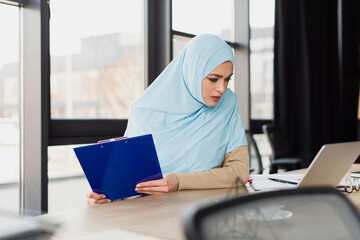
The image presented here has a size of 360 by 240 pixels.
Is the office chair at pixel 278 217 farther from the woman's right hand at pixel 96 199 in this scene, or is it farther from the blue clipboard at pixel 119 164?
the woman's right hand at pixel 96 199

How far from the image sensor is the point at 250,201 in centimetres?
56

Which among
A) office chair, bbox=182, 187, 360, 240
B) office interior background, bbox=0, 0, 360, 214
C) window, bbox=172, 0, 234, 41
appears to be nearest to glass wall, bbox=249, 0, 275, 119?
office interior background, bbox=0, 0, 360, 214

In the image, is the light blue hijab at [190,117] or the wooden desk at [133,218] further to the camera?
the light blue hijab at [190,117]

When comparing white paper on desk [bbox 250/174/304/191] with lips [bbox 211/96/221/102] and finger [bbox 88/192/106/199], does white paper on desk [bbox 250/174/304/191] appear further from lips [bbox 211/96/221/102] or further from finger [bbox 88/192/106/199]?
finger [bbox 88/192/106/199]

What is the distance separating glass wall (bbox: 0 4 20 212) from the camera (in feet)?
7.75

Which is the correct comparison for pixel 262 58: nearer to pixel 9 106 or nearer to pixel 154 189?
pixel 9 106

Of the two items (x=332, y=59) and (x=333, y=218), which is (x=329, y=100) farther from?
(x=333, y=218)

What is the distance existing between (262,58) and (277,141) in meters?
1.11

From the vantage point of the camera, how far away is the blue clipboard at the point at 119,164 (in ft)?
4.29

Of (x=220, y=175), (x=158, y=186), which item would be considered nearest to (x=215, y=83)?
(x=220, y=175)

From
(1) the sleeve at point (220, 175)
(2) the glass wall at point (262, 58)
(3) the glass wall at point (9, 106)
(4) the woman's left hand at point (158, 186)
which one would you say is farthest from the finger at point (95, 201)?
(2) the glass wall at point (262, 58)

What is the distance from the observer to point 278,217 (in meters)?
0.61

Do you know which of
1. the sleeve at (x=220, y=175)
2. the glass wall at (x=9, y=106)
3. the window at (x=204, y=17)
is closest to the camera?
the sleeve at (x=220, y=175)

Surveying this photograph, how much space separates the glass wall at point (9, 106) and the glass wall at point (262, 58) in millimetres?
2866
